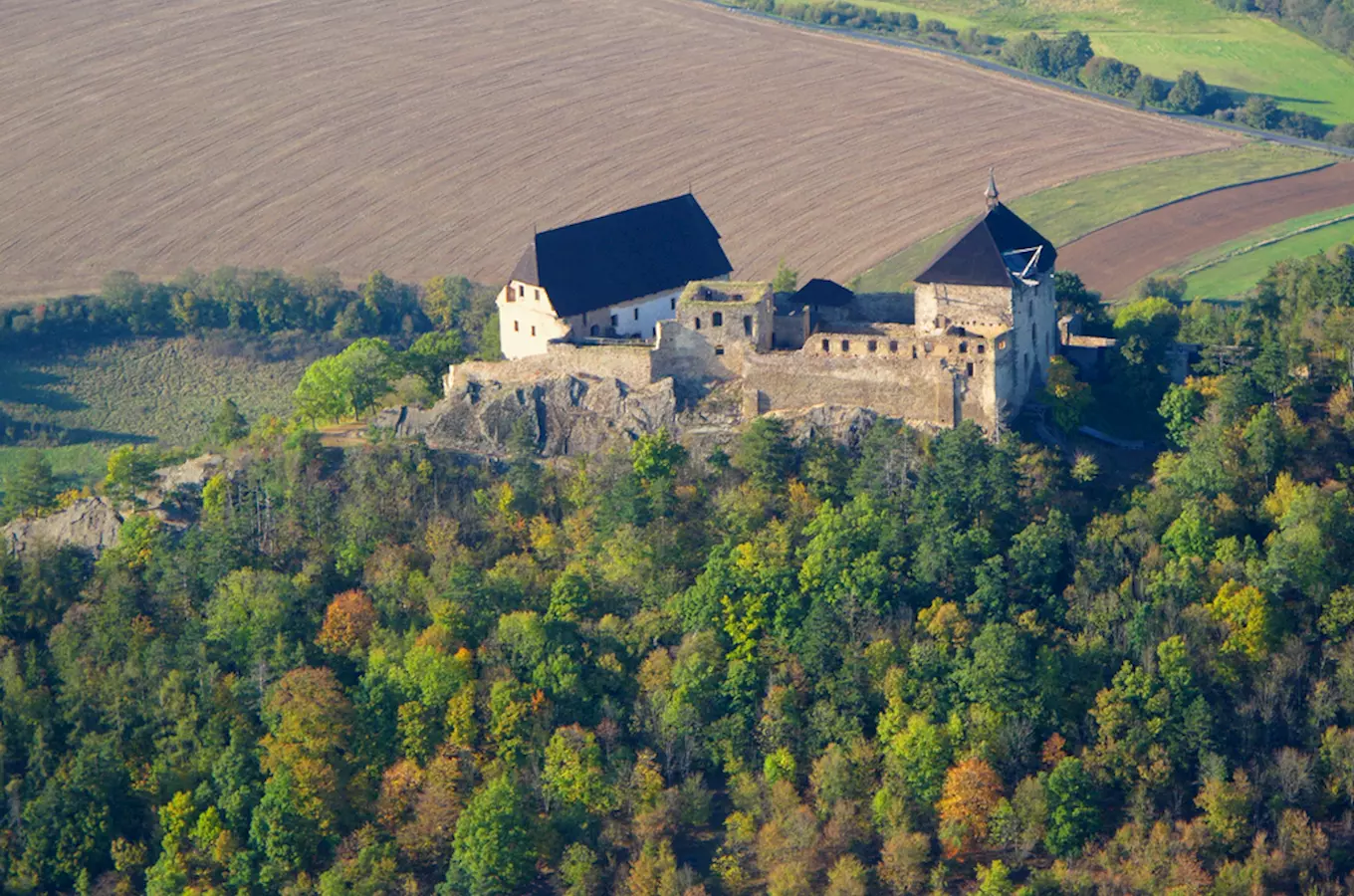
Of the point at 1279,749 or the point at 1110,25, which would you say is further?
the point at 1110,25

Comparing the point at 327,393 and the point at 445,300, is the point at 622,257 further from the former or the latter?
the point at 445,300

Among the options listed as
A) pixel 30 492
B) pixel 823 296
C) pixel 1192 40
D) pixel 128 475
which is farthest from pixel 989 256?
pixel 1192 40

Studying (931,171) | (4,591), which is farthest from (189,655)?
(931,171)

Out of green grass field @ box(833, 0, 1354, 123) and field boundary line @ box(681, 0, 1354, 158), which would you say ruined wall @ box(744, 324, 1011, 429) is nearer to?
field boundary line @ box(681, 0, 1354, 158)

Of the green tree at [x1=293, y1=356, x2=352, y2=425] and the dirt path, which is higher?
the green tree at [x1=293, y1=356, x2=352, y2=425]

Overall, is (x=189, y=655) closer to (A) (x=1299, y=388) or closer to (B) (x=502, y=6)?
(A) (x=1299, y=388)

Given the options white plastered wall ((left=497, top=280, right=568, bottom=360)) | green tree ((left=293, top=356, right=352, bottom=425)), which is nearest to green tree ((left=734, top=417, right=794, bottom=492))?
white plastered wall ((left=497, top=280, right=568, bottom=360))
